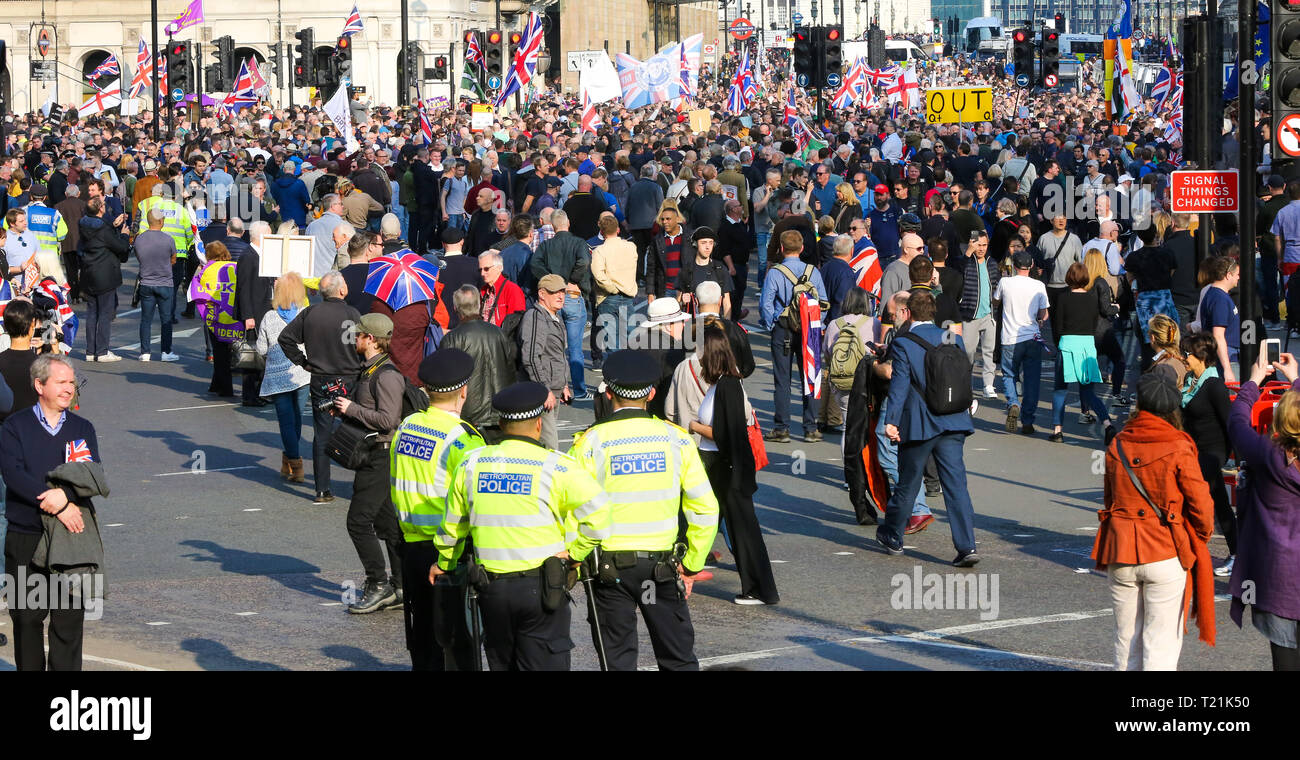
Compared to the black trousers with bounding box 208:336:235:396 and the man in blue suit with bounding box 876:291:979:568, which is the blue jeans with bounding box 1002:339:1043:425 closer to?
the man in blue suit with bounding box 876:291:979:568

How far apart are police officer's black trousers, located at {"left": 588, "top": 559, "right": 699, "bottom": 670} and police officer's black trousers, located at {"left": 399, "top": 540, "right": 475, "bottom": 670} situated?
60 centimetres

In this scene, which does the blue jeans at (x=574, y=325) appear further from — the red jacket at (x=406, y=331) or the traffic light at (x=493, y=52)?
the traffic light at (x=493, y=52)

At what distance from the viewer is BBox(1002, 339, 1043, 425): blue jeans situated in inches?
615

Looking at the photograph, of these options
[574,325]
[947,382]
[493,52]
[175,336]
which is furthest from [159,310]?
[493,52]

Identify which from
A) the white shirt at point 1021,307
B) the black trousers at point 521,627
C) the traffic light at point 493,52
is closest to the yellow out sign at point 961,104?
the traffic light at point 493,52

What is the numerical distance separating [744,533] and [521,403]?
3.51 m

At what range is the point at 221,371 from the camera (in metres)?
18.0

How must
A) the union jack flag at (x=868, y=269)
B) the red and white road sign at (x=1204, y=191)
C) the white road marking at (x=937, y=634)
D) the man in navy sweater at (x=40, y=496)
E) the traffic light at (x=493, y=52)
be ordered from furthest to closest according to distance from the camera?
the traffic light at (x=493, y=52)
the union jack flag at (x=868, y=269)
the red and white road sign at (x=1204, y=191)
the white road marking at (x=937, y=634)
the man in navy sweater at (x=40, y=496)

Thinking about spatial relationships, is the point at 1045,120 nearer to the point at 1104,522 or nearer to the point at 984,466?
the point at 984,466

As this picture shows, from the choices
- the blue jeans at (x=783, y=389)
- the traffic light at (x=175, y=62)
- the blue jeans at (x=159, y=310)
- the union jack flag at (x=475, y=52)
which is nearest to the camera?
the blue jeans at (x=783, y=389)

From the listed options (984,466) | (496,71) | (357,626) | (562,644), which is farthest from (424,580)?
(496,71)

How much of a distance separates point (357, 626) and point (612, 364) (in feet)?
9.98

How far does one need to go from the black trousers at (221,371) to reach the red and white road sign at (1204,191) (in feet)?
29.7

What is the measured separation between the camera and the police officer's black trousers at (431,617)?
7660mm
